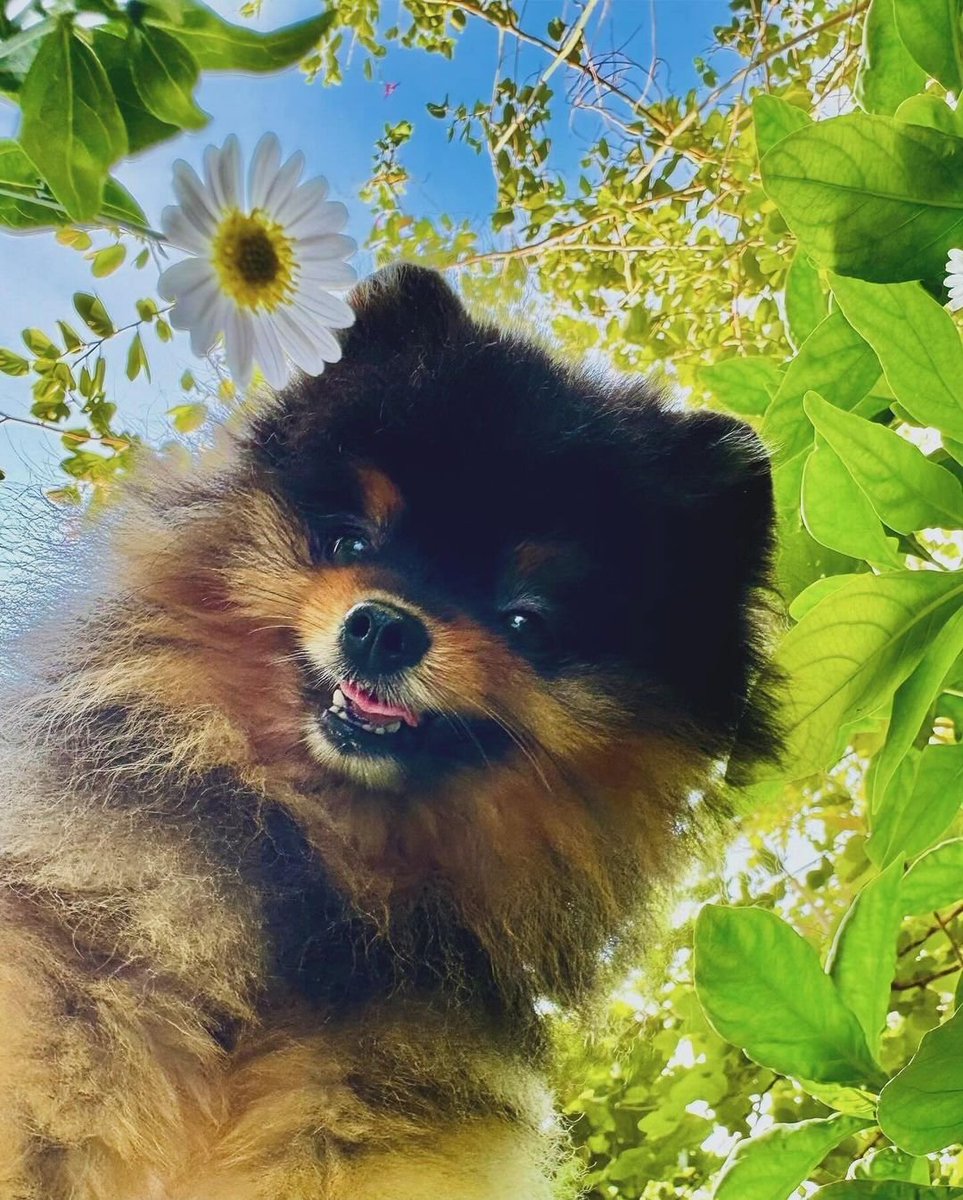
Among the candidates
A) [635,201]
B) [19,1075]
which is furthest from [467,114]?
[19,1075]

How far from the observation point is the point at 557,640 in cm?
87

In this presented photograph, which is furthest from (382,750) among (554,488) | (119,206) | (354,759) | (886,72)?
(886,72)

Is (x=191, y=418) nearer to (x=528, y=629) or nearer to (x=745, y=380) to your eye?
(x=528, y=629)

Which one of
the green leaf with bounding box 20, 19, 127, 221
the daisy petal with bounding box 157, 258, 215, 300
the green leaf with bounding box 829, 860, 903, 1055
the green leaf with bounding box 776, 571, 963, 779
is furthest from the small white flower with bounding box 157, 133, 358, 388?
the green leaf with bounding box 829, 860, 903, 1055

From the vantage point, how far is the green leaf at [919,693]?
0.57 m

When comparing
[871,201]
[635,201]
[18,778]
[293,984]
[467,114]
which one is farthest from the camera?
[467,114]

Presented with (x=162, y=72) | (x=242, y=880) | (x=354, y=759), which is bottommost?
(x=242, y=880)

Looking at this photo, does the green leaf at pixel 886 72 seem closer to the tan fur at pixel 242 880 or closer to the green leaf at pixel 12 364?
the tan fur at pixel 242 880

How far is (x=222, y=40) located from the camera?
42cm

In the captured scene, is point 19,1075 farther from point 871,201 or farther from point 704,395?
point 704,395

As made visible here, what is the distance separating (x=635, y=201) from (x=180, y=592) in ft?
2.95

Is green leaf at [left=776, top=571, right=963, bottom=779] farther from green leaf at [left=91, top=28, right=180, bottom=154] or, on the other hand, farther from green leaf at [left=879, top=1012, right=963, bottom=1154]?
green leaf at [left=91, top=28, right=180, bottom=154]

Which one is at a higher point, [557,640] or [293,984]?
[557,640]

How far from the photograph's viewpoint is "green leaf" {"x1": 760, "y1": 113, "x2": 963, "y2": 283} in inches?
20.6
